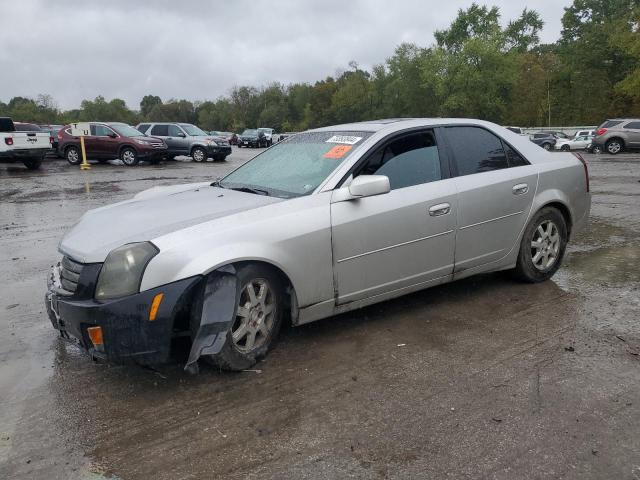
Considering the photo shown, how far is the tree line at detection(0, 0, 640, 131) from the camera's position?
56.6 metres

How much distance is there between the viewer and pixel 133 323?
3.05 m

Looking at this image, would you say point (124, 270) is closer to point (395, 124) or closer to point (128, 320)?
point (128, 320)

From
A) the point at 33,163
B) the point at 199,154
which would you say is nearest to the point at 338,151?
the point at 33,163

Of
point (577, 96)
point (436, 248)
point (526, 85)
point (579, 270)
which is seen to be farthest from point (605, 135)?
point (526, 85)

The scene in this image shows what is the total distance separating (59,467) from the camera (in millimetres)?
2568

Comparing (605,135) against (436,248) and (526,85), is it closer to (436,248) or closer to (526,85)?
(436,248)

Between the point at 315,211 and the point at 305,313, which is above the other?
the point at 315,211

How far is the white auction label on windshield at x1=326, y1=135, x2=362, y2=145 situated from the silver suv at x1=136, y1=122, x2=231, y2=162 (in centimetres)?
2056

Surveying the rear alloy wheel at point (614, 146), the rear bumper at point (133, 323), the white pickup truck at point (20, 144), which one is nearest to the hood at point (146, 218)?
the rear bumper at point (133, 323)

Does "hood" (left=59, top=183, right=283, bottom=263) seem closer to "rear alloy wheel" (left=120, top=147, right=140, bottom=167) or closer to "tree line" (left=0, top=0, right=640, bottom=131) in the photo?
"rear alloy wheel" (left=120, top=147, right=140, bottom=167)

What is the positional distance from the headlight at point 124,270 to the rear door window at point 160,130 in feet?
74.6

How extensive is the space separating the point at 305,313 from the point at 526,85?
68649 millimetres

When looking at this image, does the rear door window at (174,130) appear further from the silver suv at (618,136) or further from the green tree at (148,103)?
the green tree at (148,103)

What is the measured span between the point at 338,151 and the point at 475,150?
1.32 metres
